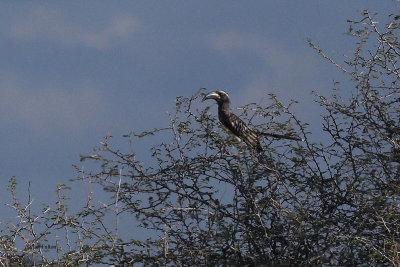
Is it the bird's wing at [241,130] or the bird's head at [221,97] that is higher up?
the bird's head at [221,97]

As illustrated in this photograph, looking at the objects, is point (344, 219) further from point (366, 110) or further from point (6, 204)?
point (6, 204)

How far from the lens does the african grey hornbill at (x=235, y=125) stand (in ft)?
34.6

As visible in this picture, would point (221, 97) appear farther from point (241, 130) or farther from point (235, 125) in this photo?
point (241, 130)

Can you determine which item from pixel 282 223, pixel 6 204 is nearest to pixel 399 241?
pixel 282 223

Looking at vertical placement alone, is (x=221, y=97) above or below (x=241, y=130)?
above

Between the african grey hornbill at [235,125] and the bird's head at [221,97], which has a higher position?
the bird's head at [221,97]

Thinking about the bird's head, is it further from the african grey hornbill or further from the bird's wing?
the bird's wing

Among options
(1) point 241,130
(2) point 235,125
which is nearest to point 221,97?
(2) point 235,125

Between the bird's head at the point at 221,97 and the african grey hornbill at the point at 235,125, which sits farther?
the bird's head at the point at 221,97

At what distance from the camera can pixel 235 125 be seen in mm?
11586

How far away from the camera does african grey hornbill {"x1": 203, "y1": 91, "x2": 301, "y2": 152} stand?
1054 cm

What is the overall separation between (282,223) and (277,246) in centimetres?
27

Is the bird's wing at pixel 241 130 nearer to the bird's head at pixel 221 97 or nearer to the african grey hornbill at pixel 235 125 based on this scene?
the african grey hornbill at pixel 235 125

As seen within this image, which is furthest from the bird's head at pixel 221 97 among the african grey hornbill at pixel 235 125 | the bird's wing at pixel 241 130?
the bird's wing at pixel 241 130
